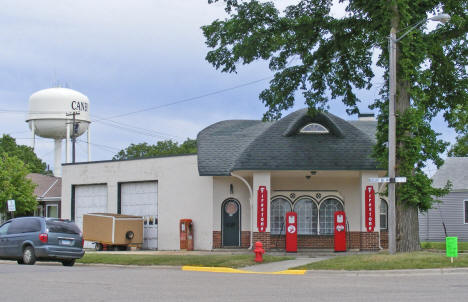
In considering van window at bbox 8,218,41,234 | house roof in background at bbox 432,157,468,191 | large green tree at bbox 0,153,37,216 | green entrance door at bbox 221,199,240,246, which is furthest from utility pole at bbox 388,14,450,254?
large green tree at bbox 0,153,37,216

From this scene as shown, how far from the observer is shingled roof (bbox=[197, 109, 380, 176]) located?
87.7ft

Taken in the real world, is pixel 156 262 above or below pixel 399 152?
below

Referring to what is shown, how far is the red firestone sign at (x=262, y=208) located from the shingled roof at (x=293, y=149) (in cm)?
104

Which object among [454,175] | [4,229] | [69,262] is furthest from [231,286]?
[454,175]

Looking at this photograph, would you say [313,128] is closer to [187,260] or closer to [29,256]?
[187,260]

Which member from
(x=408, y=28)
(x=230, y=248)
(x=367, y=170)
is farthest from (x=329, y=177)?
(x=408, y=28)

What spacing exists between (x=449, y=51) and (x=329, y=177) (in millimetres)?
7326

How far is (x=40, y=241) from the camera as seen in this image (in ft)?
69.1

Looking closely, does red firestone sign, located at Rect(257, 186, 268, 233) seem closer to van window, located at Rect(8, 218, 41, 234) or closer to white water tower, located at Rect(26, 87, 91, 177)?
van window, located at Rect(8, 218, 41, 234)

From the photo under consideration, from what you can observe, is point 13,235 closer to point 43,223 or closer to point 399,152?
point 43,223

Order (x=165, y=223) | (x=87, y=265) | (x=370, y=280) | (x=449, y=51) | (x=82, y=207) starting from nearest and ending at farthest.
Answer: (x=370, y=280), (x=87, y=265), (x=449, y=51), (x=165, y=223), (x=82, y=207)

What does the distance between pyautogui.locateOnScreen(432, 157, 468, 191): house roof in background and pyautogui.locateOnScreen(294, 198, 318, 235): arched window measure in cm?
1272

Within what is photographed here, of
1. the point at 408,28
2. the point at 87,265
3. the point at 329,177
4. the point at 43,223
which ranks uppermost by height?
the point at 408,28

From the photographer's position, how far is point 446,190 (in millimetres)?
22328
